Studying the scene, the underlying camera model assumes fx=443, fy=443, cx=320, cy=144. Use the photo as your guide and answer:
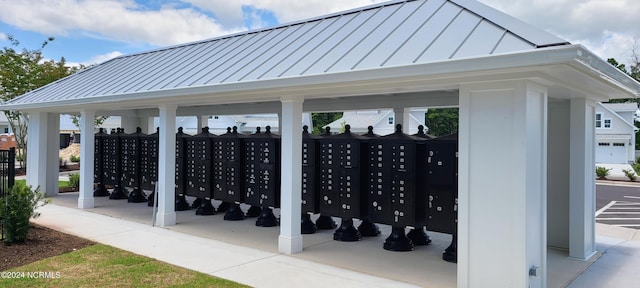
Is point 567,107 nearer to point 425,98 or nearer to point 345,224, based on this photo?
point 425,98

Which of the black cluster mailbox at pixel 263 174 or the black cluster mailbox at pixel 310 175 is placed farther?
Result: the black cluster mailbox at pixel 263 174

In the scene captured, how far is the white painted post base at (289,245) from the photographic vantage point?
21.8 feet

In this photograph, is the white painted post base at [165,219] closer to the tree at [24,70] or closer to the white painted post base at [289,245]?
the white painted post base at [289,245]

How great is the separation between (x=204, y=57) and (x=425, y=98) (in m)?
4.55

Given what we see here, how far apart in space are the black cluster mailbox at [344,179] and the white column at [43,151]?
8764 millimetres

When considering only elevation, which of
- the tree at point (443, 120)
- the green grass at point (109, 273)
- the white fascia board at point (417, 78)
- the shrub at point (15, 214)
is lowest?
the green grass at point (109, 273)

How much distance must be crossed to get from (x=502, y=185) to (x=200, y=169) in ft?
23.1

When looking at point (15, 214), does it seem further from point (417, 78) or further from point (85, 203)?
point (417, 78)

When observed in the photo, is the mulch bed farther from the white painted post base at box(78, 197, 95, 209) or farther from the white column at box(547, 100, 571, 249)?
the white column at box(547, 100, 571, 249)

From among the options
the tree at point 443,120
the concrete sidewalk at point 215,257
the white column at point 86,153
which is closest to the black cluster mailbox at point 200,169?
the concrete sidewalk at point 215,257

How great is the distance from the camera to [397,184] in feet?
22.3

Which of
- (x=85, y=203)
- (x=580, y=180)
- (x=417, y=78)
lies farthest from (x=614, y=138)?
(x=85, y=203)

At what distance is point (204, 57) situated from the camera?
360 inches

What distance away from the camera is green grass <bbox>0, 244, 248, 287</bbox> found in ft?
16.6
